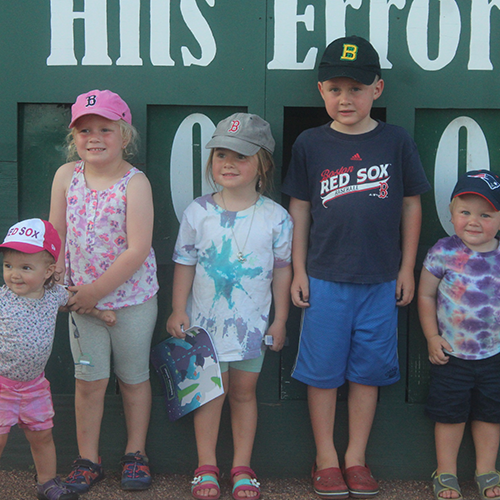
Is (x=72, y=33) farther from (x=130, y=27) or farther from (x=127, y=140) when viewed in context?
(x=127, y=140)

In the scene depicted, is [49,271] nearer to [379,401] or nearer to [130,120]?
[130,120]

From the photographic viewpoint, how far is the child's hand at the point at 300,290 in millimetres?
2715

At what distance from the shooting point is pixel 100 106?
2.56 metres

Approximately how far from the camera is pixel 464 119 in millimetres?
2834

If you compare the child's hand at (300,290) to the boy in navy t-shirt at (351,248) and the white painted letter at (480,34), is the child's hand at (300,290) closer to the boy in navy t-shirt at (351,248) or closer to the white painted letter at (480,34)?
the boy in navy t-shirt at (351,248)

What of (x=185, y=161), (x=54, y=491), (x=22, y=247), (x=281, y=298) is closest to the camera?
(x=22, y=247)

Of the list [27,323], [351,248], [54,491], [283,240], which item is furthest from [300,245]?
[54,491]

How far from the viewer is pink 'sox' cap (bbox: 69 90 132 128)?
255 cm

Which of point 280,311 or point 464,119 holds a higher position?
point 464,119

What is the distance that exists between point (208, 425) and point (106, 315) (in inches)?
25.4

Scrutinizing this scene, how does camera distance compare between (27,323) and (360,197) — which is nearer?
(27,323)

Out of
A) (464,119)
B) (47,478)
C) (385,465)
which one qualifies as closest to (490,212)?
(464,119)

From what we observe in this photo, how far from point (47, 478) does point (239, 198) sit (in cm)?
139

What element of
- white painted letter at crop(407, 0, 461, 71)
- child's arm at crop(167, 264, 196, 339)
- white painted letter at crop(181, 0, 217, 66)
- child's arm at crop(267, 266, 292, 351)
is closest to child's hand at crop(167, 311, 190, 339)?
child's arm at crop(167, 264, 196, 339)
